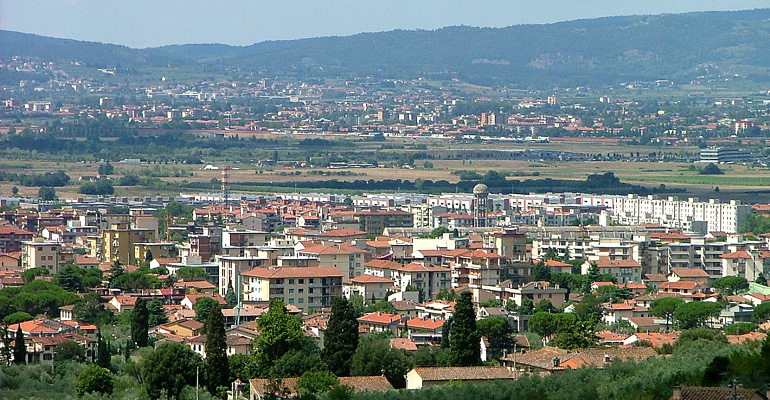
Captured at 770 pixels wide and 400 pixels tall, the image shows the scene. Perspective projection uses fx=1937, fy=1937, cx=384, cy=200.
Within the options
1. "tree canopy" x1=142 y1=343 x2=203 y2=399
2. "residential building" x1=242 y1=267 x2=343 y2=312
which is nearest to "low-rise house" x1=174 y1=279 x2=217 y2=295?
"residential building" x1=242 y1=267 x2=343 y2=312

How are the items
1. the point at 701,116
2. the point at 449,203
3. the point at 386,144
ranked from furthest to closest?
the point at 701,116
the point at 386,144
the point at 449,203

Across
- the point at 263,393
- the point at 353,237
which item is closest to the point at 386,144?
the point at 353,237

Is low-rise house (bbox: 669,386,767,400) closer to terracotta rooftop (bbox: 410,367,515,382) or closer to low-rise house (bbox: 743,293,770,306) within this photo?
terracotta rooftop (bbox: 410,367,515,382)

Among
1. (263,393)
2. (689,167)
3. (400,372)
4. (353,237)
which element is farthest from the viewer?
(689,167)

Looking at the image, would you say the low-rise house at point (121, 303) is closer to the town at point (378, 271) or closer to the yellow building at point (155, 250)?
the town at point (378, 271)

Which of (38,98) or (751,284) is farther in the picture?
(38,98)

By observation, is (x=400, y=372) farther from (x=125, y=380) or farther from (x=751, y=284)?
(x=751, y=284)
